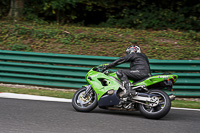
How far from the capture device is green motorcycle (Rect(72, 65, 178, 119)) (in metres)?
6.12

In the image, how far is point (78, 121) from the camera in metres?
5.65

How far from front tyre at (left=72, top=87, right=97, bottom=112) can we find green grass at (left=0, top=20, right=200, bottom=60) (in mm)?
4790

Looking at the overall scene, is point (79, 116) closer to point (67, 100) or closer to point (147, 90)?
point (147, 90)

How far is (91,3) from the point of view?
1569cm

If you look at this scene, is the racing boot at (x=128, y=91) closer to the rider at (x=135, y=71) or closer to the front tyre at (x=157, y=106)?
the rider at (x=135, y=71)

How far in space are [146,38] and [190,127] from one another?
25.5ft

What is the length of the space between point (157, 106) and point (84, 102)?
5.57 feet

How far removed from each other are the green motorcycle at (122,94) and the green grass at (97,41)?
474 centimetres

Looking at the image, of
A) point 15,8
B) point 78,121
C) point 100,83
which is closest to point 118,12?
point 15,8

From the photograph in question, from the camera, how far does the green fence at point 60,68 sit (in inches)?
375

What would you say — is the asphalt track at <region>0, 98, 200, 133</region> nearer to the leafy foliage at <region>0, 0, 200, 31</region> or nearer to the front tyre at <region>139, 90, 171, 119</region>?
the front tyre at <region>139, 90, 171, 119</region>

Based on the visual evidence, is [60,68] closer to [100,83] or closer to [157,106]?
[100,83]

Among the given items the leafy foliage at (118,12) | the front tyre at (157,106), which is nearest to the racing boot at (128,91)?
the front tyre at (157,106)

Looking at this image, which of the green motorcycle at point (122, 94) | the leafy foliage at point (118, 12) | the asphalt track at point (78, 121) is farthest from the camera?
the leafy foliage at point (118, 12)
